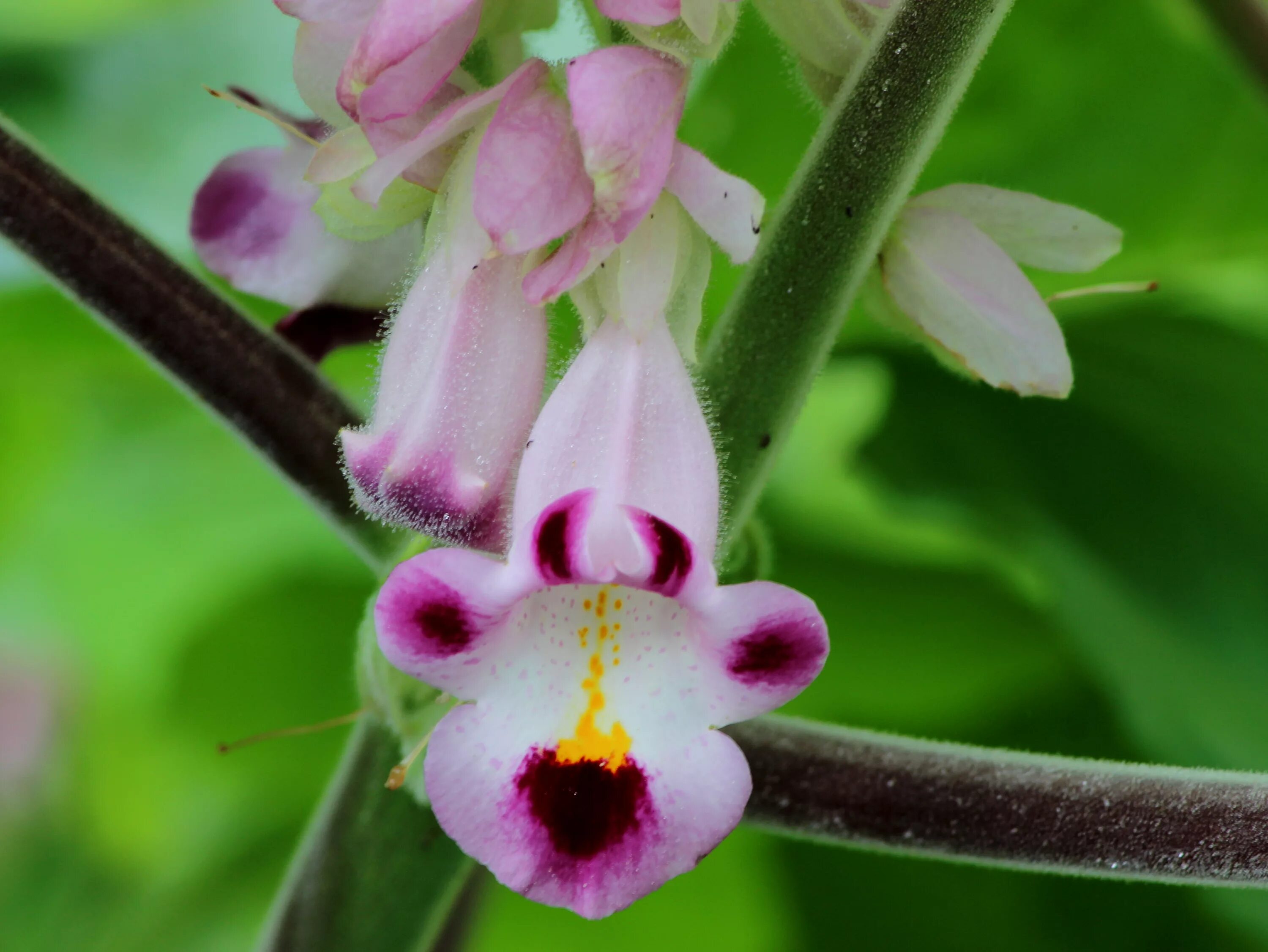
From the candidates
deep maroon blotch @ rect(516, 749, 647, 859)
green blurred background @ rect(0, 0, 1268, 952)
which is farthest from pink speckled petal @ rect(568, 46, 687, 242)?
green blurred background @ rect(0, 0, 1268, 952)

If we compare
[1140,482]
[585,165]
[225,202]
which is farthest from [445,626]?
[1140,482]

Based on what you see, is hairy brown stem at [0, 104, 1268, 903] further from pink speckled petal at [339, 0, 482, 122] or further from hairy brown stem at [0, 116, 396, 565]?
pink speckled petal at [339, 0, 482, 122]

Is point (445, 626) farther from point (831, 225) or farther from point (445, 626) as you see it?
point (831, 225)

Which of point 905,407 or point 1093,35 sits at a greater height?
point 1093,35

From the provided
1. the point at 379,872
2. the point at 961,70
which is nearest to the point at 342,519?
the point at 379,872

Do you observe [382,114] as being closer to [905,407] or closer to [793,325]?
[793,325]

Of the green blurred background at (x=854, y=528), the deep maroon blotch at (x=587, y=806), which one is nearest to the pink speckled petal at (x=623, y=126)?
the deep maroon blotch at (x=587, y=806)
